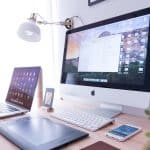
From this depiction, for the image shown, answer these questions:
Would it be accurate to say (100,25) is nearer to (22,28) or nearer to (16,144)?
(22,28)

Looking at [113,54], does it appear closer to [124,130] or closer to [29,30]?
[124,130]

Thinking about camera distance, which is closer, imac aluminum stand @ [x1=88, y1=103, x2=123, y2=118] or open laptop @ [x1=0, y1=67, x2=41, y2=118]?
imac aluminum stand @ [x1=88, y1=103, x2=123, y2=118]

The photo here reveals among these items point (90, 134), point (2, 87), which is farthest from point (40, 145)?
point (2, 87)

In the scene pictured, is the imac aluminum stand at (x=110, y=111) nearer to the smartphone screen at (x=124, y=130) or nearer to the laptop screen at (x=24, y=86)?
the smartphone screen at (x=124, y=130)

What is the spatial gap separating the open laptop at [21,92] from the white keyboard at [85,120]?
7.7 inches

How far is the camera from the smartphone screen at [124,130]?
0.71 m

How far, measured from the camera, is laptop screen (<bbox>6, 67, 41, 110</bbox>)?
3.60 ft

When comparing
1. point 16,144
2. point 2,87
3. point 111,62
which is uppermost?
point 111,62

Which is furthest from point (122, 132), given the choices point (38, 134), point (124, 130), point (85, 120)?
point (38, 134)

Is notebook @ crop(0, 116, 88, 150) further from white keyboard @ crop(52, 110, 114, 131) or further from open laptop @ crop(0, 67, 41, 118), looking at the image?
open laptop @ crop(0, 67, 41, 118)

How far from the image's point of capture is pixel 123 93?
855 millimetres

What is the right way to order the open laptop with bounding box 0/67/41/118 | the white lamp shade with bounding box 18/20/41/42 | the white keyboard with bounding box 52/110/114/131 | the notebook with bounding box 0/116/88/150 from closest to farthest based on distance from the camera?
the notebook with bounding box 0/116/88/150
the white keyboard with bounding box 52/110/114/131
the open laptop with bounding box 0/67/41/118
the white lamp shade with bounding box 18/20/41/42

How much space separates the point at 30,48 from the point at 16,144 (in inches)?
43.3

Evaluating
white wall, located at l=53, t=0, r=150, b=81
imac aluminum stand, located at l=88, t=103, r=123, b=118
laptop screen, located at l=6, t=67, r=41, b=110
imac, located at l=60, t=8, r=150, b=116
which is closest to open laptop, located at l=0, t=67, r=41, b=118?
laptop screen, located at l=6, t=67, r=41, b=110
